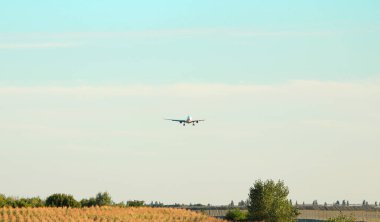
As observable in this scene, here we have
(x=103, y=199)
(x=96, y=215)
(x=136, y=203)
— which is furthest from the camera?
(x=103, y=199)

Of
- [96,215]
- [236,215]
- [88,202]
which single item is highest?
[88,202]

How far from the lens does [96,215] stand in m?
119

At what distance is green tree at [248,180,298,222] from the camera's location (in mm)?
135625

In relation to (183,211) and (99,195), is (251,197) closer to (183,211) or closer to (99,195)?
(183,211)

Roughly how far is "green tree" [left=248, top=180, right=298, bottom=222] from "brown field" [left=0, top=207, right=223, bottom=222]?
28.7ft

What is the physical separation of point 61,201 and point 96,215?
27.2 metres

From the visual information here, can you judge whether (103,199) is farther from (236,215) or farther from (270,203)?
(270,203)

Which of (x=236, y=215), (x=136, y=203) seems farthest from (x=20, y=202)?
(x=236, y=215)

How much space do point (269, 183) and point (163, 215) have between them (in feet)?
60.1

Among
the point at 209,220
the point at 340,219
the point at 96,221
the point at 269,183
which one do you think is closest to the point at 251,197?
the point at 269,183

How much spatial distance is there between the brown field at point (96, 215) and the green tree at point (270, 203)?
8.74m

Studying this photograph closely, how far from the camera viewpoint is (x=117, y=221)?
369ft

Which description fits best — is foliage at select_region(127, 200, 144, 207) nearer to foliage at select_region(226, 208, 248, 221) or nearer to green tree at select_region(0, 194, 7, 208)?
foliage at select_region(226, 208, 248, 221)

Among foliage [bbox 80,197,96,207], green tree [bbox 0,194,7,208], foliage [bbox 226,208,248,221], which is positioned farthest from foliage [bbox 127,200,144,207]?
green tree [bbox 0,194,7,208]
